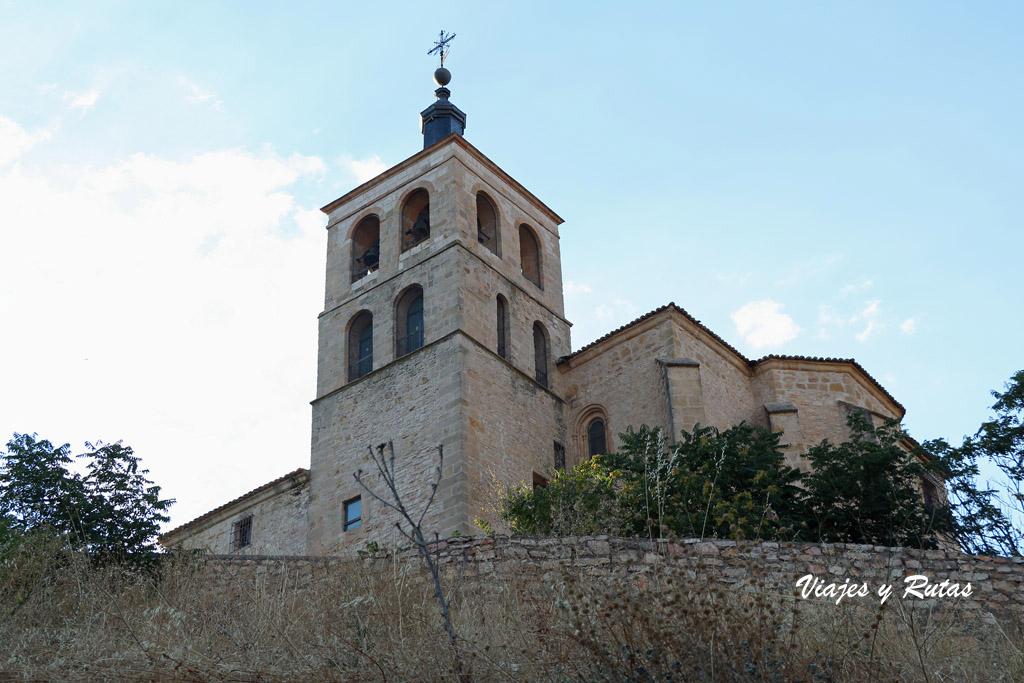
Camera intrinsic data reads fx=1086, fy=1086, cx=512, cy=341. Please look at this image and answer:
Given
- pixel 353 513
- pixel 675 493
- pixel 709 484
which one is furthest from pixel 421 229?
pixel 709 484

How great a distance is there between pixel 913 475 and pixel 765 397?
6.30m

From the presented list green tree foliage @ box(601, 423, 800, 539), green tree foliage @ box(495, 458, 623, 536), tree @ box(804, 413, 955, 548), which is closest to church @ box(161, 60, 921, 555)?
green tree foliage @ box(495, 458, 623, 536)

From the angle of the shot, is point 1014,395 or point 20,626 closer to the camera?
point 20,626

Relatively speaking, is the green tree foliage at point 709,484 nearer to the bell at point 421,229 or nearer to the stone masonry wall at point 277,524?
the stone masonry wall at point 277,524

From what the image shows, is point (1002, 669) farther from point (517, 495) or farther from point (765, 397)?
point (765, 397)

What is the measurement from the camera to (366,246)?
85.0ft

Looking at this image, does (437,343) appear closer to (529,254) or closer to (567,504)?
(529,254)

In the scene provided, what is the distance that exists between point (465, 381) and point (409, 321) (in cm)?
314

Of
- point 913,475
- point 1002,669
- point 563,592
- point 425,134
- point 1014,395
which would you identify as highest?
point 425,134

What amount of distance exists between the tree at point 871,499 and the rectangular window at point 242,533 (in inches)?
489

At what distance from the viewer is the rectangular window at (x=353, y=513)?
2025cm

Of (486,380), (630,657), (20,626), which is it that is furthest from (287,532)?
(630,657)

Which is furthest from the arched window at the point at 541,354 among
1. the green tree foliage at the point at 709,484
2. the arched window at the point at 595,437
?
the green tree foliage at the point at 709,484

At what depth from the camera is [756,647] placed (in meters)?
7.59
